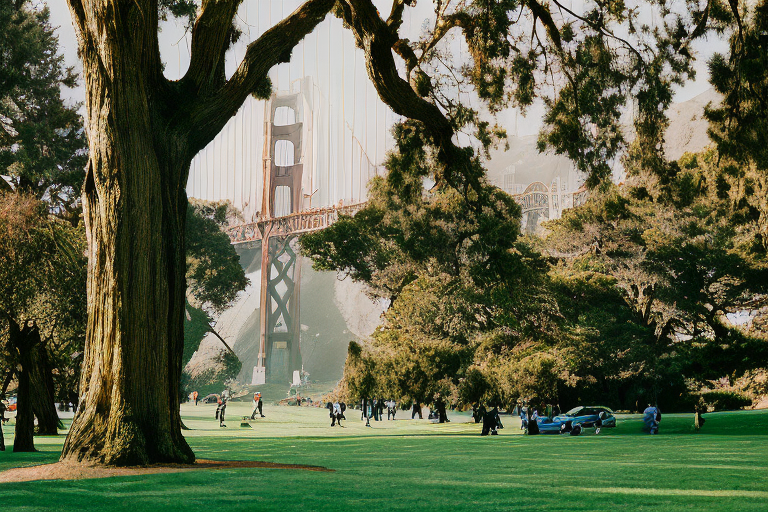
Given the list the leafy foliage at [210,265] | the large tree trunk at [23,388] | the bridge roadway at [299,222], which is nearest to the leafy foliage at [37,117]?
the large tree trunk at [23,388]

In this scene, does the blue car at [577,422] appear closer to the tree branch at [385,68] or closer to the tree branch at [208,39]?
the tree branch at [385,68]

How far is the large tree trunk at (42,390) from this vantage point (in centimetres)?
1341

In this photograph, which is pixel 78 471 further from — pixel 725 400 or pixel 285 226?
pixel 285 226

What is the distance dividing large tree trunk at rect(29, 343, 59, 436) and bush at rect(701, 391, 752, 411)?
3049cm

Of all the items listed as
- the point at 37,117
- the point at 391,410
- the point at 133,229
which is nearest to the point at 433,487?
the point at 133,229

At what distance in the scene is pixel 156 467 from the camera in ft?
28.8

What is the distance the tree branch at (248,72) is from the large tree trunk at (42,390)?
18.3 ft

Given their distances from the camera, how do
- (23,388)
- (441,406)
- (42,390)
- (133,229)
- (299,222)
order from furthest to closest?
1. (299,222)
2. (441,406)
3. (42,390)
4. (23,388)
5. (133,229)

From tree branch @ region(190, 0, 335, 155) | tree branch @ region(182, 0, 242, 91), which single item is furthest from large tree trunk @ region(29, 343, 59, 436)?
tree branch @ region(182, 0, 242, 91)

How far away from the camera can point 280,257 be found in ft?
305

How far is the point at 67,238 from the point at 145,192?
5284 mm

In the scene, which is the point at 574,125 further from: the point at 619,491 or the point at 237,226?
the point at 237,226

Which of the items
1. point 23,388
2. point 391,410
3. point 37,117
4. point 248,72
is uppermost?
point 37,117

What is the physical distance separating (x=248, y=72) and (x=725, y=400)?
34.1 meters
